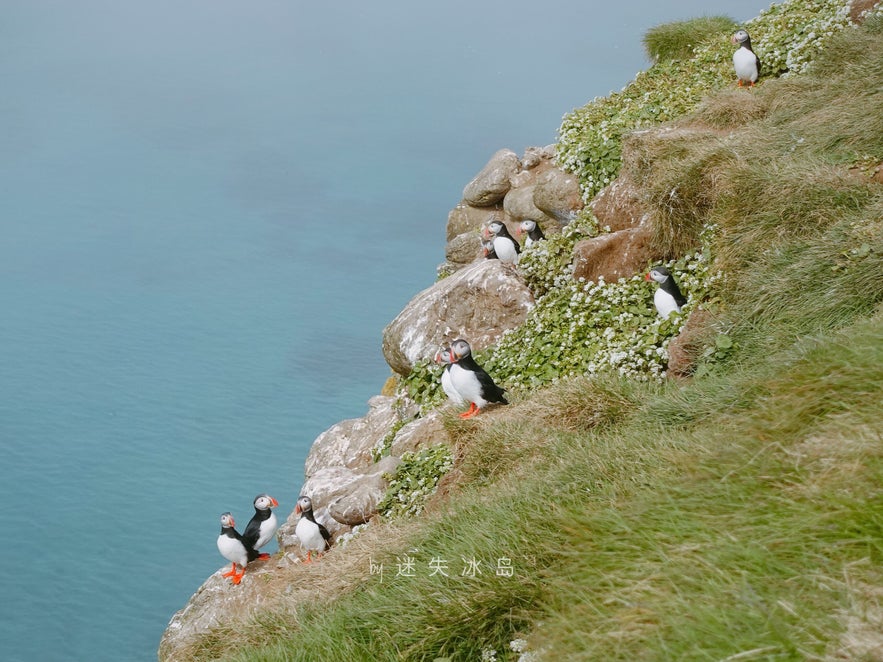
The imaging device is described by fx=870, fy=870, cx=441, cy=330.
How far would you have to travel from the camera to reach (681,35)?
1351 cm

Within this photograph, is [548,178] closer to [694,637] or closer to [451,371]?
[451,371]

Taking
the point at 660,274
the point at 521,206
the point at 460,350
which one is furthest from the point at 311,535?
the point at 521,206

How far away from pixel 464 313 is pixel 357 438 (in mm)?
2059

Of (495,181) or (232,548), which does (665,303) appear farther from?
(495,181)

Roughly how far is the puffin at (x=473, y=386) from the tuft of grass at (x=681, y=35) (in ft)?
28.3

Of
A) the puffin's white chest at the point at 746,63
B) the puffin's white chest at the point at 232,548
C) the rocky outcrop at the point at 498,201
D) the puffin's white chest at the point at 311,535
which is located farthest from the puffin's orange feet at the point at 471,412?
the puffin's white chest at the point at 746,63

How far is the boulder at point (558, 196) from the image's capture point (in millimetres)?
10406

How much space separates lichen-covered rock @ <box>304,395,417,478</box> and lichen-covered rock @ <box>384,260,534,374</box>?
23.5 inches

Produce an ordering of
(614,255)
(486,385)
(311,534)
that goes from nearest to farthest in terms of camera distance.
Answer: (486,385), (311,534), (614,255)

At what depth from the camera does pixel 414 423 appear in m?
8.30

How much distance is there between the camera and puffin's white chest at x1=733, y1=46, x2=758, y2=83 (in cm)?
1002

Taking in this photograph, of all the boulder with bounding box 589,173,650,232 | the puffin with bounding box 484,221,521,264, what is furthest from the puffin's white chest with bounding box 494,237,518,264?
the boulder with bounding box 589,173,650,232

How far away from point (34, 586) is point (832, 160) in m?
12.4

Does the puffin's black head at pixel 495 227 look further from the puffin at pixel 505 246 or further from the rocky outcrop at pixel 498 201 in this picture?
the rocky outcrop at pixel 498 201
